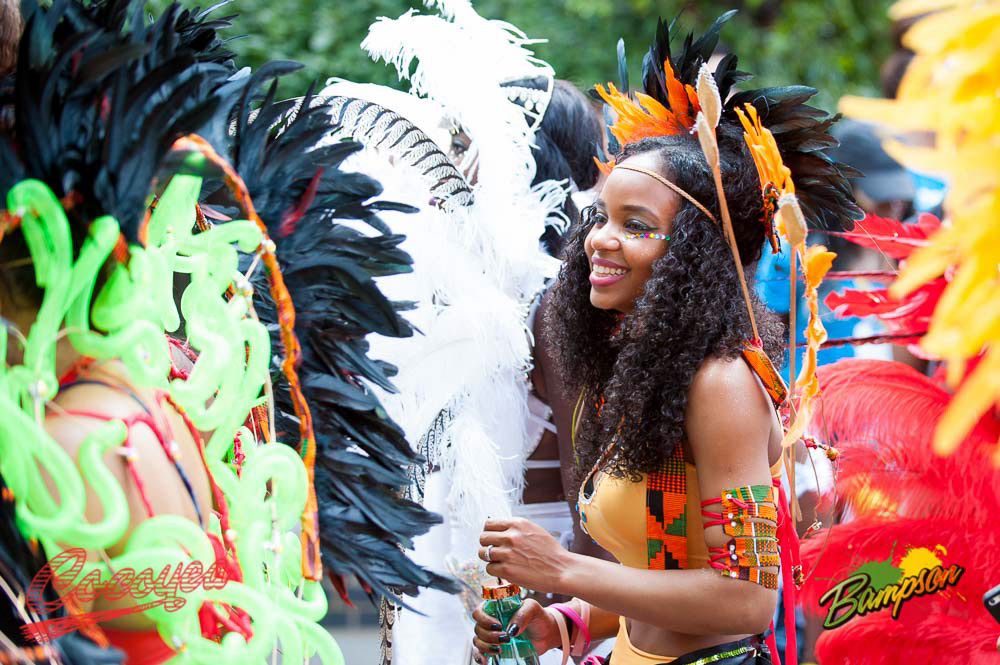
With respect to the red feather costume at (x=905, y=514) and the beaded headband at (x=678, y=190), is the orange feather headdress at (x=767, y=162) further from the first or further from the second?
the red feather costume at (x=905, y=514)

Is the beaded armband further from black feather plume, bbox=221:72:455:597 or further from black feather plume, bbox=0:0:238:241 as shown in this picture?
black feather plume, bbox=0:0:238:241

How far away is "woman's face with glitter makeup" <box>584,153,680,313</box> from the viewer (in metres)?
2.24

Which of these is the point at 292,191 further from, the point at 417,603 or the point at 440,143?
the point at 417,603

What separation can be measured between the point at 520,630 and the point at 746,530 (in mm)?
570

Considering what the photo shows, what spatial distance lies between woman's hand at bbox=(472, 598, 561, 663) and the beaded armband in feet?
1.59

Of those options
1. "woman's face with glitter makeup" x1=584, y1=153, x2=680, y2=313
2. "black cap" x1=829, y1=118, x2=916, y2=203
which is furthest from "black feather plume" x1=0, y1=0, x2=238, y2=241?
"black cap" x1=829, y1=118, x2=916, y2=203

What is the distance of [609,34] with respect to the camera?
688 cm

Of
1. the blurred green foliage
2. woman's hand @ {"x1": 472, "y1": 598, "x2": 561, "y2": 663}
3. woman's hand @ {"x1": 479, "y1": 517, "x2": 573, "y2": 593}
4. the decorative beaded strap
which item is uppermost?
the blurred green foliage

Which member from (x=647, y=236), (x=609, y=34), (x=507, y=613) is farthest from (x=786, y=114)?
(x=609, y=34)

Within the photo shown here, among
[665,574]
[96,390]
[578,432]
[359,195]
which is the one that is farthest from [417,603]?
[96,390]

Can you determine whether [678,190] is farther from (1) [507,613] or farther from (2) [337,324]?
(1) [507,613]

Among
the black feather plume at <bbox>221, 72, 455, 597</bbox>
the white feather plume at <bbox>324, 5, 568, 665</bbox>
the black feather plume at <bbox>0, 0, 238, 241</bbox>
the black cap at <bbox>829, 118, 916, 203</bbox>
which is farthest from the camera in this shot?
the black cap at <bbox>829, 118, 916, 203</bbox>

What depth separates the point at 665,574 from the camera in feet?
6.75

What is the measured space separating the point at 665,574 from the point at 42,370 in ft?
3.89
